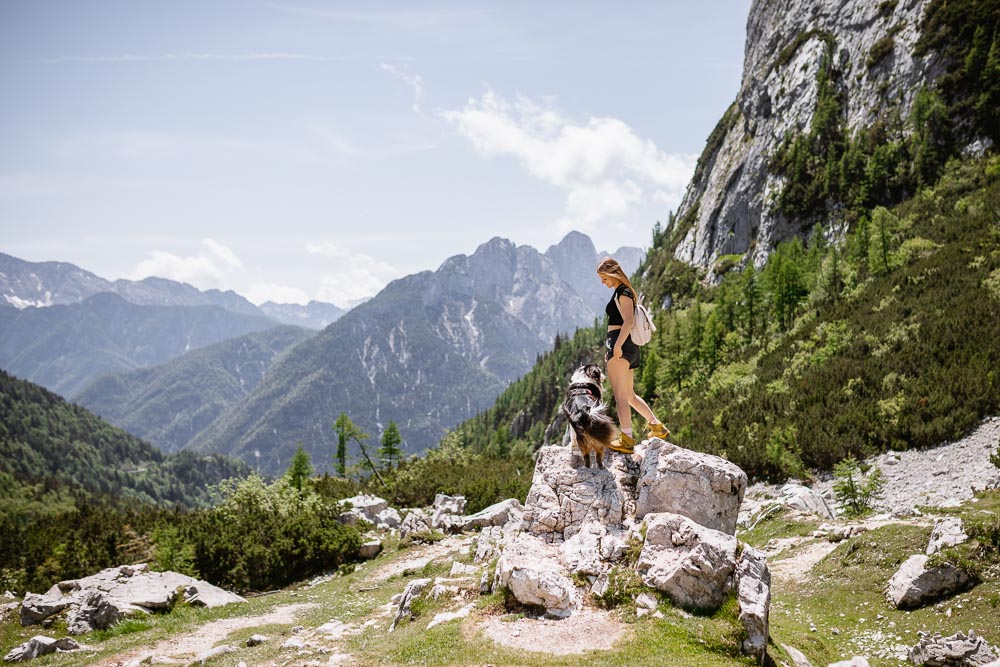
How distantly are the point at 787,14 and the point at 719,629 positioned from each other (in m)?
122

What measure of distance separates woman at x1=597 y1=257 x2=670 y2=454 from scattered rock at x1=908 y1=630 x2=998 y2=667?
5.78m

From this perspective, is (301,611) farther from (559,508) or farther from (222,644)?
(559,508)

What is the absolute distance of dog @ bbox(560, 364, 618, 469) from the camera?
12094 mm

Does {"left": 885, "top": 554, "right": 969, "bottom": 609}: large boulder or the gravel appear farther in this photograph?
the gravel

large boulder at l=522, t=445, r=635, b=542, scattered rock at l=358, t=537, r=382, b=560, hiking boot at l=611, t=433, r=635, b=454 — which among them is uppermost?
hiking boot at l=611, t=433, r=635, b=454

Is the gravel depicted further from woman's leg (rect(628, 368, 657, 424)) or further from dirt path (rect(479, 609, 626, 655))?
dirt path (rect(479, 609, 626, 655))

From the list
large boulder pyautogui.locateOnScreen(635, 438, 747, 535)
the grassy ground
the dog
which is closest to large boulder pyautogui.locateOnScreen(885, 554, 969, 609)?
the grassy ground

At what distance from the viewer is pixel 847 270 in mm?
50438

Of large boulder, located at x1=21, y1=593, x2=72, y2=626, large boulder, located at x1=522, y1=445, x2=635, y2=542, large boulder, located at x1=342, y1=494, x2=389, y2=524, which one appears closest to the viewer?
large boulder, located at x1=522, y1=445, x2=635, y2=542

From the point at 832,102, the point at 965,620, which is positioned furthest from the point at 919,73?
the point at 965,620

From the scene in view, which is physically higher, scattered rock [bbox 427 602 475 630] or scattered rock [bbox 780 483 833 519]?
scattered rock [bbox 780 483 833 519]

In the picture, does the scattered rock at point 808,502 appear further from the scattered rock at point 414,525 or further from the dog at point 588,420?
the scattered rock at point 414,525

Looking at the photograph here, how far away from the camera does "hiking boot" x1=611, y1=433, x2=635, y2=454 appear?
12.3 metres

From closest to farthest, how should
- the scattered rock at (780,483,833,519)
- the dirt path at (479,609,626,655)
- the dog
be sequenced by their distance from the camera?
the dirt path at (479,609,626,655), the dog, the scattered rock at (780,483,833,519)
